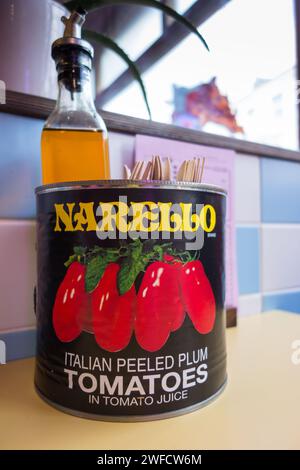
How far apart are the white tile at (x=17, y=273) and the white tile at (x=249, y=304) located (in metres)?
0.38

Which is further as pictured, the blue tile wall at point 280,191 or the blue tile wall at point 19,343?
the blue tile wall at point 280,191

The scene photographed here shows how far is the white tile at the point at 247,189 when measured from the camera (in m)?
0.70

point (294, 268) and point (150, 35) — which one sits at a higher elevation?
point (150, 35)

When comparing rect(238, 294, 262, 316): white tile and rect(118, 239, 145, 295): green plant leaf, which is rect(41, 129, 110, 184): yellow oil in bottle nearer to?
rect(118, 239, 145, 295): green plant leaf

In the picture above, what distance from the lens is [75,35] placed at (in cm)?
39

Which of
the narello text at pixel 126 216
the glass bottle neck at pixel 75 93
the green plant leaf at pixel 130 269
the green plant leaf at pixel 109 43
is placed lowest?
the green plant leaf at pixel 130 269

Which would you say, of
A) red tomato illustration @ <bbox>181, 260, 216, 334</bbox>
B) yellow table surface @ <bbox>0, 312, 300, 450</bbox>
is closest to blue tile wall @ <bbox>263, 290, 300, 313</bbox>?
yellow table surface @ <bbox>0, 312, 300, 450</bbox>

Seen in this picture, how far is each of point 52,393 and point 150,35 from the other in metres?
1.77

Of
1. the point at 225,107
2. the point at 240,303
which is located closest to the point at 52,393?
the point at 240,303

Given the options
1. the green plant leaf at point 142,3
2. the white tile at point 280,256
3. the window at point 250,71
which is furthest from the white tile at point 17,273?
the window at point 250,71

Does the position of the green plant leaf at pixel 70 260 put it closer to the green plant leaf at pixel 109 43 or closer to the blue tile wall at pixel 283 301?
the green plant leaf at pixel 109 43

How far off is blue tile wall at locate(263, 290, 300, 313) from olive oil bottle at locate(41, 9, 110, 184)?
47 cm
